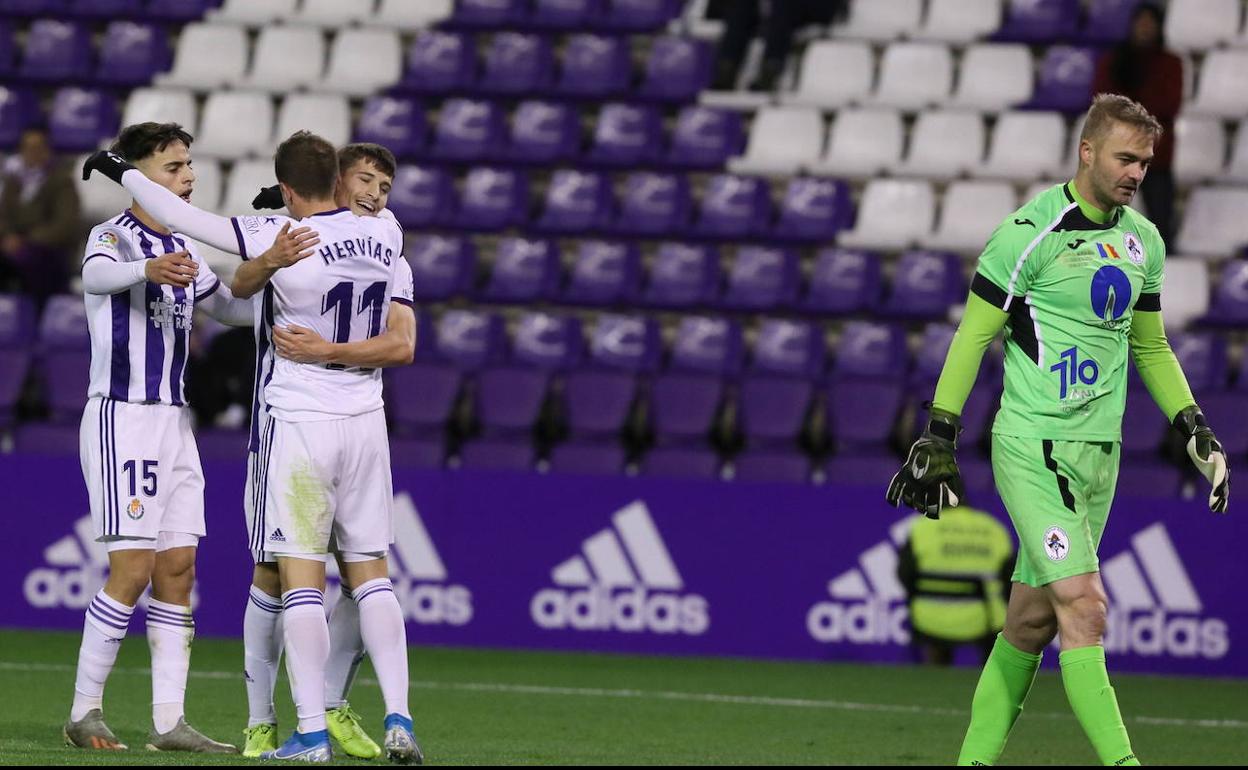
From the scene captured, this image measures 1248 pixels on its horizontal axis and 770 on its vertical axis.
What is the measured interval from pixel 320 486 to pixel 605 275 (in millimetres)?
9007

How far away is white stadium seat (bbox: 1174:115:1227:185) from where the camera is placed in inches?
635

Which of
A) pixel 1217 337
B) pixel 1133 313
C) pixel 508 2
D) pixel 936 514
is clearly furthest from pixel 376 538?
pixel 508 2

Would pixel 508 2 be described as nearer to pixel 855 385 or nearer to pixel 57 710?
pixel 855 385

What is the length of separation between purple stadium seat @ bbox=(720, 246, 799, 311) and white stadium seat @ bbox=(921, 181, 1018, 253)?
46.9 inches

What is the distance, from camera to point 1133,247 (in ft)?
21.7

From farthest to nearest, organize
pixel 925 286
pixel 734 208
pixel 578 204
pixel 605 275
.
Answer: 1. pixel 578 204
2. pixel 734 208
3. pixel 605 275
4. pixel 925 286

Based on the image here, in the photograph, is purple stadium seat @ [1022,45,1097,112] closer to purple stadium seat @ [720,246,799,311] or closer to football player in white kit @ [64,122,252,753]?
purple stadium seat @ [720,246,799,311]

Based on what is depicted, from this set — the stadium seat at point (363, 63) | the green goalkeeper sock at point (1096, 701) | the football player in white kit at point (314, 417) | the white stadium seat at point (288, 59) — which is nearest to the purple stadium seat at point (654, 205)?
the stadium seat at point (363, 63)

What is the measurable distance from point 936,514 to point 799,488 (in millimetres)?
6345

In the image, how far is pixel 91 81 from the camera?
18.1 meters

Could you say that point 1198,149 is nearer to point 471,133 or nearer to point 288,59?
point 471,133

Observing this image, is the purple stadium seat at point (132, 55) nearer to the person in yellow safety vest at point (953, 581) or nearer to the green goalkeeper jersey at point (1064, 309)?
the person in yellow safety vest at point (953, 581)

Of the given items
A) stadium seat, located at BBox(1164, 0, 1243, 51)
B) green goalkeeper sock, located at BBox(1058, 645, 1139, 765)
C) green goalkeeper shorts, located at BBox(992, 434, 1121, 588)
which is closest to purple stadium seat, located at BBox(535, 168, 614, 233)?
stadium seat, located at BBox(1164, 0, 1243, 51)

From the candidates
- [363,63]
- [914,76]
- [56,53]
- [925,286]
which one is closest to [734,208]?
[925,286]
